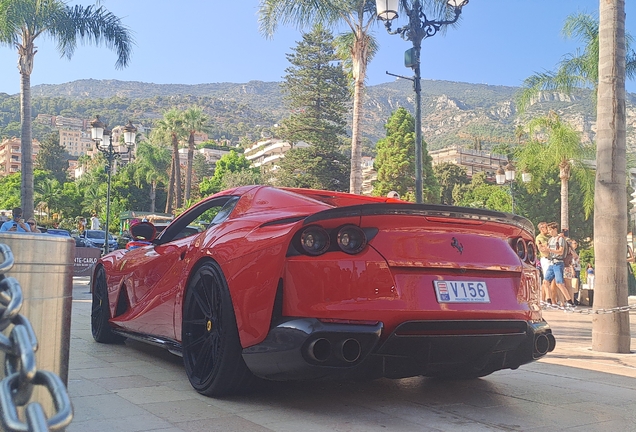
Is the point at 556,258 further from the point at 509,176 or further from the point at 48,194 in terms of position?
the point at 48,194

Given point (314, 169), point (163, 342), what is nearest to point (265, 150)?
point (314, 169)

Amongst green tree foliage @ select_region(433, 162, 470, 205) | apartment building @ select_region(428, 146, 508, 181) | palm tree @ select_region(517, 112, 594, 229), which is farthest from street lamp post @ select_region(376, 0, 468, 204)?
apartment building @ select_region(428, 146, 508, 181)

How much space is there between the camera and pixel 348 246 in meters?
3.31

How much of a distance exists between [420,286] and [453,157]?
4910 inches

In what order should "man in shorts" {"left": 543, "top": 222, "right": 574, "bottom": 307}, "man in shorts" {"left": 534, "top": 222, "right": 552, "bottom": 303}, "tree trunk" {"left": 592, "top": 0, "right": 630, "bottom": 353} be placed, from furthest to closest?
"man in shorts" {"left": 534, "top": 222, "right": 552, "bottom": 303}, "man in shorts" {"left": 543, "top": 222, "right": 574, "bottom": 307}, "tree trunk" {"left": 592, "top": 0, "right": 630, "bottom": 353}

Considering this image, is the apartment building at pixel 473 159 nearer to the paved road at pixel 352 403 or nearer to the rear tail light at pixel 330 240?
the paved road at pixel 352 403

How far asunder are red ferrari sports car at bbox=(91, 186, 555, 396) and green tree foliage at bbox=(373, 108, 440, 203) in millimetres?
44776

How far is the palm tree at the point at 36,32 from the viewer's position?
22.7 m

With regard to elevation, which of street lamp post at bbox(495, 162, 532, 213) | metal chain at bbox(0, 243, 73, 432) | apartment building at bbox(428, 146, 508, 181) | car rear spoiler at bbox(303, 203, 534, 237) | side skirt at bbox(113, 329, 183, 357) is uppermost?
apartment building at bbox(428, 146, 508, 181)

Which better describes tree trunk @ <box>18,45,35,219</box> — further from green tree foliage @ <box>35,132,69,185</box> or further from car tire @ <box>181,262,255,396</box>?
green tree foliage @ <box>35,132,69,185</box>

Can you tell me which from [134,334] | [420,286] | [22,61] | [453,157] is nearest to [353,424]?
[420,286]

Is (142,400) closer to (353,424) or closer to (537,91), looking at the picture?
(353,424)

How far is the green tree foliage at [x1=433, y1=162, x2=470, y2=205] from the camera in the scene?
81625 millimetres

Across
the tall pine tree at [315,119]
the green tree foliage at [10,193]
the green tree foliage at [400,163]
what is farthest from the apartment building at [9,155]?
the green tree foliage at [400,163]
